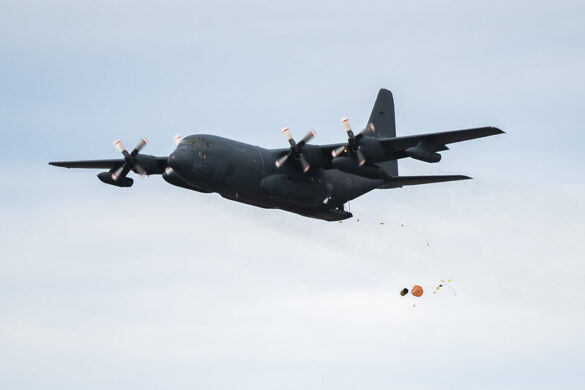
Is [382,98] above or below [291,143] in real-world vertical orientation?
above

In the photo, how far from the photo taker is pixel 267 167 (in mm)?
50250

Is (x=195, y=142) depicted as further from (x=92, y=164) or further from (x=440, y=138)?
(x=440, y=138)

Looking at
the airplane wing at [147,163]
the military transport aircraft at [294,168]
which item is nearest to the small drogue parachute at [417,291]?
the military transport aircraft at [294,168]

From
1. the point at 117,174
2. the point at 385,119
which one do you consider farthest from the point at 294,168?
the point at 385,119

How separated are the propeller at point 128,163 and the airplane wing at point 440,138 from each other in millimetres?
12642

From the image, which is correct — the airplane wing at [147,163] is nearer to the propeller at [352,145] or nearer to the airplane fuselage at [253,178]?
the airplane fuselage at [253,178]

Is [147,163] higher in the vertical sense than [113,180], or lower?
higher

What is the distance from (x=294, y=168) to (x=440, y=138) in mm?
7444

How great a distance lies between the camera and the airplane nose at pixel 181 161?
48.3 metres

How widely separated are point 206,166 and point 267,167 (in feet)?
10.5

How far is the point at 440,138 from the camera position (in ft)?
156

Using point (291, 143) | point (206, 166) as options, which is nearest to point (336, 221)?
point (291, 143)

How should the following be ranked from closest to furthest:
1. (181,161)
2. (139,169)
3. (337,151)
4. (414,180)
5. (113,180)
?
(181,161) → (337,151) → (414,180) → (113,180) → (139,169)

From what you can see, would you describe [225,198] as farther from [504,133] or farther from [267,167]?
[504,133]
